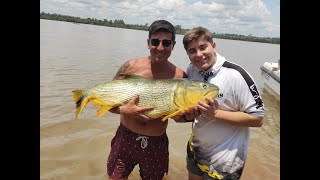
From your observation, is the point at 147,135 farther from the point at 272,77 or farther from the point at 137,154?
the point at 272,77

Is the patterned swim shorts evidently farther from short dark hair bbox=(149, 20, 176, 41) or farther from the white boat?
the white boat

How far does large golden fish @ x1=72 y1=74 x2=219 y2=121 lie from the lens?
11.4 feet

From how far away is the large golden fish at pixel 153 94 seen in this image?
3465mm

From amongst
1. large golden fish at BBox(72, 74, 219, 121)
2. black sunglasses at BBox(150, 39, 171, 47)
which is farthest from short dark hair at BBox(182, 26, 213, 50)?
large golden fish at BBox(72, 74, 219, 121)

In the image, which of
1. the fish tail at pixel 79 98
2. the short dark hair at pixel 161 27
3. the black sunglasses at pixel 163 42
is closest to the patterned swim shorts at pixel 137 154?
the fish tail at pixel 79 98

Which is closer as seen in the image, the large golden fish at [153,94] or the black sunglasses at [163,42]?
the large golden fish at [153,94]

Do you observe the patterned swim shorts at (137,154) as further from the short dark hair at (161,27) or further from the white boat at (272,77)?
the white boat at (272,77)

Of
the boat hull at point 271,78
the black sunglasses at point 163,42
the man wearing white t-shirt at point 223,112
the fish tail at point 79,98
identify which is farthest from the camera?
the boat hull at point 271,78

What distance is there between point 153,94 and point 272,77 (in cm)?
1213

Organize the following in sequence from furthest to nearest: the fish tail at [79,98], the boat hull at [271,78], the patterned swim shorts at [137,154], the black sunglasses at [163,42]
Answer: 1. the boat hull at [271,78]
2. the patterned swim shorts at [137,154]
3. the black sunglasses at [163,42]
4. the fish tail at [79,98]

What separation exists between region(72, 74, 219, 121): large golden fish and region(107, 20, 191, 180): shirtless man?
31 centimetres

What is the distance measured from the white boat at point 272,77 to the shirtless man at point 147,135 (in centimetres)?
1054

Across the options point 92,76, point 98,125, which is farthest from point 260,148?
point 92,76
